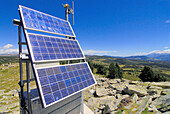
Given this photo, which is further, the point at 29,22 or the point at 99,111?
the point at 99,111

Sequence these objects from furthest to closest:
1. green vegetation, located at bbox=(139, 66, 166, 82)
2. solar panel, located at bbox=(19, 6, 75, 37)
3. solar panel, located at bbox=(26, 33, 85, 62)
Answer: green vegetation, located at bbox=(139, 66, 166, 82) < solar panel, located at bbox=(19, 6, 75, 37) < solar panel, located at bbox=(26, 33, 85, 62)

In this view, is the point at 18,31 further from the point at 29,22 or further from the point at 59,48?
the point at 59,48

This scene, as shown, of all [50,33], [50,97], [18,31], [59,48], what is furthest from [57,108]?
[18,31]

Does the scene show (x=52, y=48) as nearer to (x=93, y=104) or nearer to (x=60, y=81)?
(x=60, y=81)

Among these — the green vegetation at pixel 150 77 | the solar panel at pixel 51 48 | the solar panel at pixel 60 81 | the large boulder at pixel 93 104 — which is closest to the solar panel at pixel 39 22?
the solar panel at pixel 51 48

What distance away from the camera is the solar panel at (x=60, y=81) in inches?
238

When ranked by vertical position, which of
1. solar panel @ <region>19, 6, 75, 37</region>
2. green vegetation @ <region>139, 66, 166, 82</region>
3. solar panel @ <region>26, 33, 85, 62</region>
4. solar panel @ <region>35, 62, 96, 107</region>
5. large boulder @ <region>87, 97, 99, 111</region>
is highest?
solar panel @ <region>19, 6, 75, 37</region>

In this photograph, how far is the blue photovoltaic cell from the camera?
23.0 ft

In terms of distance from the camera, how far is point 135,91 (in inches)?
752

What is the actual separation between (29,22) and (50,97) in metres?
6.47

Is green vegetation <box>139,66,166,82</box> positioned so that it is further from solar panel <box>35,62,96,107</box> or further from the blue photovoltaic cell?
the blue photovoltaic cell

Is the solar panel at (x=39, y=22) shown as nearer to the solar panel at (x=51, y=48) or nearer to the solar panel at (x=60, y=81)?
the solar panel at (x=51, y=48)

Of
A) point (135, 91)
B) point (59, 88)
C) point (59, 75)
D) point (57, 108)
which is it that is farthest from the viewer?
point (135, 91)

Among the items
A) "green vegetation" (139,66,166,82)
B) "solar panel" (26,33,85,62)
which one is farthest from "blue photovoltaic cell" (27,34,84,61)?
"green vegetation" (139,66,166,82)
